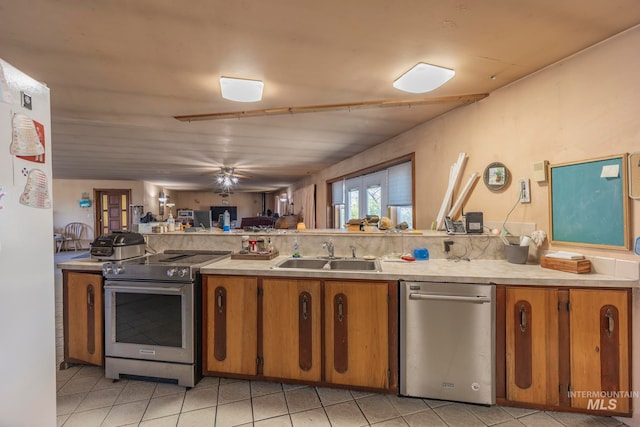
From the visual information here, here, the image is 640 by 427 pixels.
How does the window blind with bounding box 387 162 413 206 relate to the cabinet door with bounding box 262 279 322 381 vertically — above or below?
above

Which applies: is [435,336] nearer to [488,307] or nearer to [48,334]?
[488,307]

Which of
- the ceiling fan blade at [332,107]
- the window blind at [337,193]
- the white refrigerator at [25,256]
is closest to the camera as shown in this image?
the white refrigerator at [25,256]

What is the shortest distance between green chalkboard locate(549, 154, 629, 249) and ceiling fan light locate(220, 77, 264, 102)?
7.66ft

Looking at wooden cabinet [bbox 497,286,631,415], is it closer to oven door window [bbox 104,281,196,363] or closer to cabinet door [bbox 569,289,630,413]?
cabinet door [bbox 569,289,630,413]

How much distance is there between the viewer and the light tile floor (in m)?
1.71

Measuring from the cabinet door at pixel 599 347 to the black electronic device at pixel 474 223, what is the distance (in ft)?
2.75

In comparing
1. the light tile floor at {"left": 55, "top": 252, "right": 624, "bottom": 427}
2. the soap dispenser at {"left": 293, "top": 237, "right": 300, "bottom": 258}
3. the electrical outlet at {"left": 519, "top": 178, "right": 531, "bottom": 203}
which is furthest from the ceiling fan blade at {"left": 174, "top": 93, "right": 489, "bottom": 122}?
the light tile floor at {"left": 55, "top": 252, "right": 624, "bottom": 427}

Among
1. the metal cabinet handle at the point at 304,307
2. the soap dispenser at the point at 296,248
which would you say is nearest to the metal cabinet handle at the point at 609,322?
the metal cabinet handle at the point at 304,307

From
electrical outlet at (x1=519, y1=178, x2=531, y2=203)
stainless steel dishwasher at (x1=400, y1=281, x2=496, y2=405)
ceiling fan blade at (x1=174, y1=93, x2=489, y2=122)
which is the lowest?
stainless steel dishwasher at (x1=400, y1=281, x2=496, y2=405)

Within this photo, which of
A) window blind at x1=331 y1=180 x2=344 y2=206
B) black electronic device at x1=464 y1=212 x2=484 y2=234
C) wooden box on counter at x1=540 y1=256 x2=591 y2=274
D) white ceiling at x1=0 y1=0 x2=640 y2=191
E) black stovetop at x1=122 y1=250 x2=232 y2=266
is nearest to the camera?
white ceiling at x1=0 y1=0 x2=640 y2=191

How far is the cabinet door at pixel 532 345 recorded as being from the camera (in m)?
1.74

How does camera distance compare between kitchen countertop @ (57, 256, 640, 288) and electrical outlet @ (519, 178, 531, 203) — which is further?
electrical outlet @ (519, 178, 531, 203)

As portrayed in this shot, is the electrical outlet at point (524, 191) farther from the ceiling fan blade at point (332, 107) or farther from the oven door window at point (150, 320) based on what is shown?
A: the oven door window at point (150, 320)

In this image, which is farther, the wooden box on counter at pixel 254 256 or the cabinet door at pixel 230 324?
the wooden box on counter at pixel 254 256
